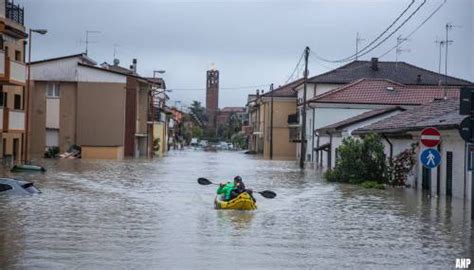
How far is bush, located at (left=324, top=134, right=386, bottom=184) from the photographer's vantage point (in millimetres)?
34500

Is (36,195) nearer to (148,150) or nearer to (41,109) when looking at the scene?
(41,109)

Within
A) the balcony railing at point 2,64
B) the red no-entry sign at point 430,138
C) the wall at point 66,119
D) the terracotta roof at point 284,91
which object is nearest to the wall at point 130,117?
the wall at point 66,119

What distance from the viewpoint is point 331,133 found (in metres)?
55.6

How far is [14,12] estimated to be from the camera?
44812 millimetres

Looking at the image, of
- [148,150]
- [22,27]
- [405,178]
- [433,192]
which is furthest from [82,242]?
[148,150]

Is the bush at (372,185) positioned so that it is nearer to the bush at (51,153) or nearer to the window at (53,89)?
the bush at (51,153)

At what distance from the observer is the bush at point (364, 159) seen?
113 ft

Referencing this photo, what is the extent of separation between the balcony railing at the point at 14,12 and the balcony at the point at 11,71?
3.96 meters

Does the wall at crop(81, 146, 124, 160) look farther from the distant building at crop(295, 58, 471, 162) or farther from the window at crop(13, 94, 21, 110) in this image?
the distant building at crop(295, 58, 471, 162)

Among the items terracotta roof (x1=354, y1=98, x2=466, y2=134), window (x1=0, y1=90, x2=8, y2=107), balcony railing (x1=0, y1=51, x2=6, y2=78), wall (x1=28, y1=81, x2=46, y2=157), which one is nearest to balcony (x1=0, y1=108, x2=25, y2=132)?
window (x1=0, y1=90, x2=8, y2=107)

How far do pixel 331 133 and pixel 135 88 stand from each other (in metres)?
21.2

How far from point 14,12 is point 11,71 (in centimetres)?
643

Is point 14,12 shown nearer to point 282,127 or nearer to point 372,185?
point 372,185

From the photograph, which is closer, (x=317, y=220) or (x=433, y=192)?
(x=317, y=220)
